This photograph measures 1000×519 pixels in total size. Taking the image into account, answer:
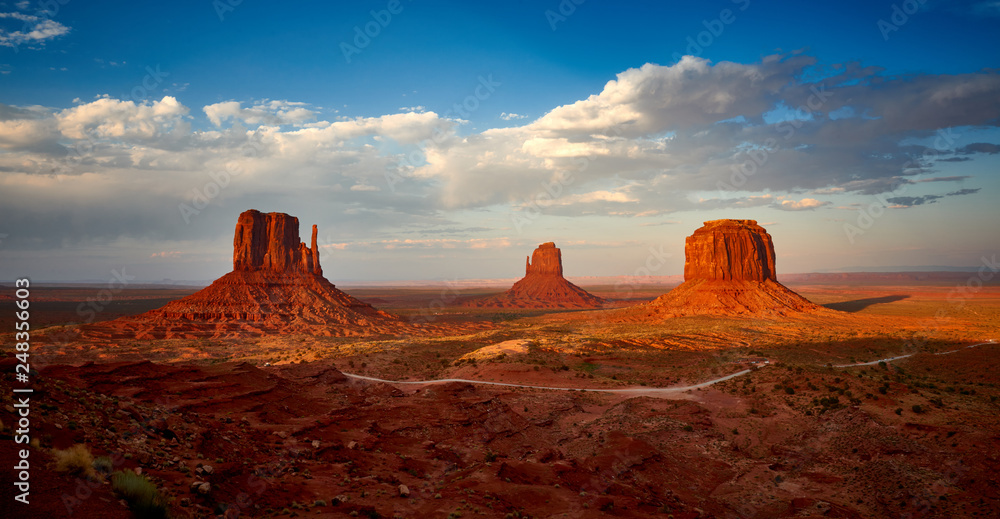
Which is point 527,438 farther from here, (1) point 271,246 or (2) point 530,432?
(1) point 271,246

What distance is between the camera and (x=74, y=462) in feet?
34.1

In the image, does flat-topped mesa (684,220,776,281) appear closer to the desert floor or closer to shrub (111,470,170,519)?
the desert floor

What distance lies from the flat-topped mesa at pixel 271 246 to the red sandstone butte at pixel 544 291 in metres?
79.3

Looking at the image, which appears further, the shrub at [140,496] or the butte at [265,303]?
the butte at [265,303]

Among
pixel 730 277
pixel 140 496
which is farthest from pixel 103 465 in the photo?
pixel 730 277

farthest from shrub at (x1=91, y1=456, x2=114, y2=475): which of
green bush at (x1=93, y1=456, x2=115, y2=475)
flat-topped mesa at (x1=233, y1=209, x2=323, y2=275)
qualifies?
flat-topped mesa at (x1=233, y1=209, x2=323, y2=275)

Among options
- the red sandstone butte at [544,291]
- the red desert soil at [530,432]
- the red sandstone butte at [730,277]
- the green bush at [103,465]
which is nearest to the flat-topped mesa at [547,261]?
the red sandstone butte at [544,291]

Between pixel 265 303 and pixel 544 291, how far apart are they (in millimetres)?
103332

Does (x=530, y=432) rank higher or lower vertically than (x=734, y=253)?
lower

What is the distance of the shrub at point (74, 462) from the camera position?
33.8 ft

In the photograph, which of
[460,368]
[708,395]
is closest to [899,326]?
[708,395]

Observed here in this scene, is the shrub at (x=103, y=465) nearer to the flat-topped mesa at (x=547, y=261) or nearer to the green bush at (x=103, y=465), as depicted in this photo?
the green bush at (x=103, y=465)

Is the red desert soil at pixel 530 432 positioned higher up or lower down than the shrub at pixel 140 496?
lower down

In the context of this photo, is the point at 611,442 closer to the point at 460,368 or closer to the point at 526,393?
the point at 526,393
